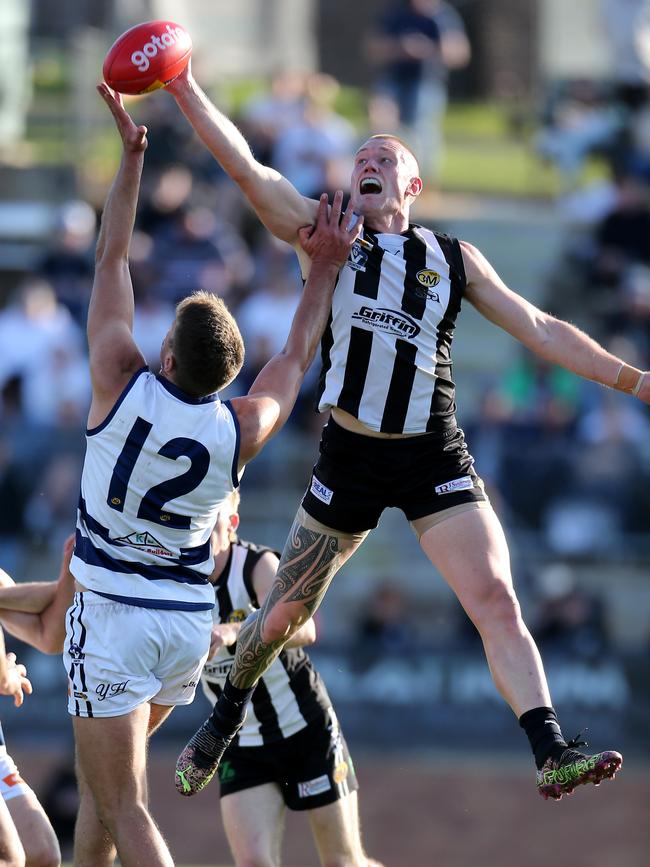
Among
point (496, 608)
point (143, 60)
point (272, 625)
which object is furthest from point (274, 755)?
point (143, 60)

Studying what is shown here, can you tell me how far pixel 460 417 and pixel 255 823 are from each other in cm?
655

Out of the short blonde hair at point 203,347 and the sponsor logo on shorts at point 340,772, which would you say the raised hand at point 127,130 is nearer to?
the short blonde hair at point 203,347

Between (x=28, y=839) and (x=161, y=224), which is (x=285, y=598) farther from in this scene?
(x=161, y=224)

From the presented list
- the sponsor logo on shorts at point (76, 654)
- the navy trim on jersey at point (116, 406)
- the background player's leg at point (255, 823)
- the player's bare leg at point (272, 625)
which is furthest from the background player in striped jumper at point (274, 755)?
the navy trim on jersey at point (116, 406)

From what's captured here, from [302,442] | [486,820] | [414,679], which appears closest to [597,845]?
[486,820]

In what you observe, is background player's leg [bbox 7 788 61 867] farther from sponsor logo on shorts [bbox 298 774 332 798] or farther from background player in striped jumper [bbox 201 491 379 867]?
sponsor logo on shorts [bbox 298 774 332 798]

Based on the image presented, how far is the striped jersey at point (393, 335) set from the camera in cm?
594

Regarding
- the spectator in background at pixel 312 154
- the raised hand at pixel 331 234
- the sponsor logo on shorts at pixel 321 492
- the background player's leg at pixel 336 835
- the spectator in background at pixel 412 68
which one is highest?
the spectator in background at pixel 412 68

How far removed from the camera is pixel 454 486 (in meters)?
5.95

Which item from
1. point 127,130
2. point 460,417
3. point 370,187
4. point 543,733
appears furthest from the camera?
point 460,417

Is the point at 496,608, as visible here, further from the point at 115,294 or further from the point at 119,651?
the point at 115,294

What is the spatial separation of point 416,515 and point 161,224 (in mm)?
9026

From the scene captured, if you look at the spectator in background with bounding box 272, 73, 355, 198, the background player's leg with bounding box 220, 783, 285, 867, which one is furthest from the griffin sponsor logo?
the spectator in background with bounding box 272, 73, 355, 198

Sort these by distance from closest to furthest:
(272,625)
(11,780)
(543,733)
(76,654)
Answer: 1. (76,654)
2. (543,733)
3. (11,780)
4. (272,625)
